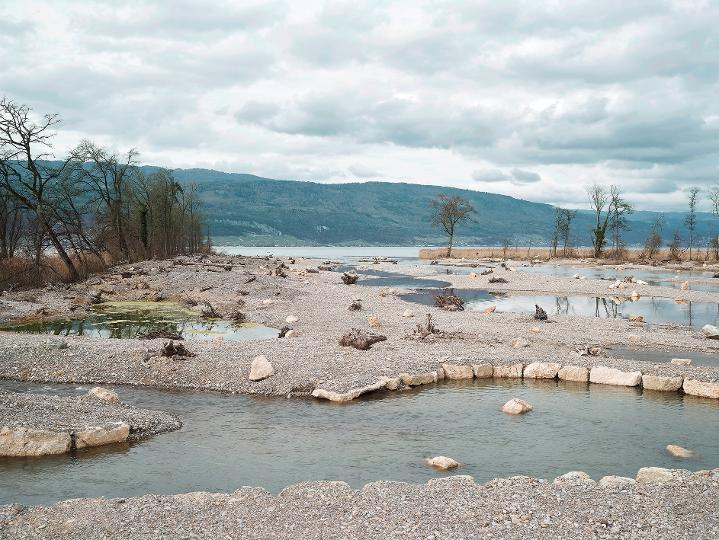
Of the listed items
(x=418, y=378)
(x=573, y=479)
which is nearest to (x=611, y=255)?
(x=418, y=378)

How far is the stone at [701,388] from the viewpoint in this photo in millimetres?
16828

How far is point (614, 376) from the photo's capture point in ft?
60.1

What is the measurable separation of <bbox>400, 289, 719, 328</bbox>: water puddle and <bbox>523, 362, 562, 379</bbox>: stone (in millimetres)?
15697

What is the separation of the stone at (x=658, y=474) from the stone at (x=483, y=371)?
27.9 feet

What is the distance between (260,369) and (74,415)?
5.96 meters

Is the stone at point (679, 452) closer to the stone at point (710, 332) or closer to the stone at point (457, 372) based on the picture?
→ the stone at point (457, 372)

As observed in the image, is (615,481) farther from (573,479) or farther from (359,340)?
(359,340)

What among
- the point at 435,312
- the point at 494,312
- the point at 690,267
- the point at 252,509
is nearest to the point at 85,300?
the point at 435,312

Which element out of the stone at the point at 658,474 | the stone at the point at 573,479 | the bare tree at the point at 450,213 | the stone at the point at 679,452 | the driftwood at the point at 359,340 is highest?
the bare tree at the point at 450,213

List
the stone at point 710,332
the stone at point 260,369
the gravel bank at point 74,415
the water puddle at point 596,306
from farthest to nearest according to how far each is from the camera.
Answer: the water puddle at point 596,306 → the stone at point 710,332 → the stone at point 260,369 → the gravel bank at point 74,415

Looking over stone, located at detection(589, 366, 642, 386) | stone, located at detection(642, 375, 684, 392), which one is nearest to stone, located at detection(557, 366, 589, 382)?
stone, located at detection(589, 366, 642, 386)

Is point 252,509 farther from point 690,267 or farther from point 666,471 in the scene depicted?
point 690,267

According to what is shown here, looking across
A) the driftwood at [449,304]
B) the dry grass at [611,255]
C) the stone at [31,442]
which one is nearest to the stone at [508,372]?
the stone at [31,442]

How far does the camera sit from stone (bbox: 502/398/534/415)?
15.2m
